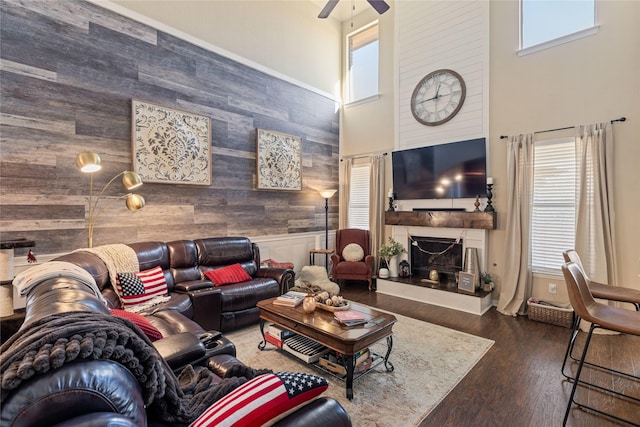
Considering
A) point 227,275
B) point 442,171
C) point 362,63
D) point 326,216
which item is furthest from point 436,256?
point 362,63

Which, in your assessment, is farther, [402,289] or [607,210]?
[402,289]

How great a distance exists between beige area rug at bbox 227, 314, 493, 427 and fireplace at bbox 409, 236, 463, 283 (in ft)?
4.96

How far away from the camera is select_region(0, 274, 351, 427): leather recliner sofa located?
0.64 m

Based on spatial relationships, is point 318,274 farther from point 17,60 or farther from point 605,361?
point 17,60

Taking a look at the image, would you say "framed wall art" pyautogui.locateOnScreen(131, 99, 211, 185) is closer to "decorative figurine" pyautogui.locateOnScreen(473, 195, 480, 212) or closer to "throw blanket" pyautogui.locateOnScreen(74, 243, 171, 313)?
"throw blanket" pyautogui.locateOnScreen(74, 243, 171, 313)

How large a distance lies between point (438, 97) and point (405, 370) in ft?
13.8

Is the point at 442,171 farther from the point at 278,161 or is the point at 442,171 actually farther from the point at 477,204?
the point at 278,161

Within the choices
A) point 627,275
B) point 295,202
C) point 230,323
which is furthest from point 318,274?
point 627,275

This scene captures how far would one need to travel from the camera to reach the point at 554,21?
3910 mm

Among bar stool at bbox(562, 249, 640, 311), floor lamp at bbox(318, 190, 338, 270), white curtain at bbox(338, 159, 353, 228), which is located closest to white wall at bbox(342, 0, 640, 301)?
bar stool at bbox(562, 249, 640, 311)

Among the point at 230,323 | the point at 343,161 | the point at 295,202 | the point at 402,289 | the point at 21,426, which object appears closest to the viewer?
the point at 21,426

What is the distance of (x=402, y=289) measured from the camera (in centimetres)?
484

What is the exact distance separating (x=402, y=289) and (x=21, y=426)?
4.72m

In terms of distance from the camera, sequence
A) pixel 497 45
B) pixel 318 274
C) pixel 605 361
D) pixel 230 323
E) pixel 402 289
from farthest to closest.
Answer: pixel 318 274 → pixel 402 289 → pixel 497 45 → pixel 230 323 → pixel 605 361
